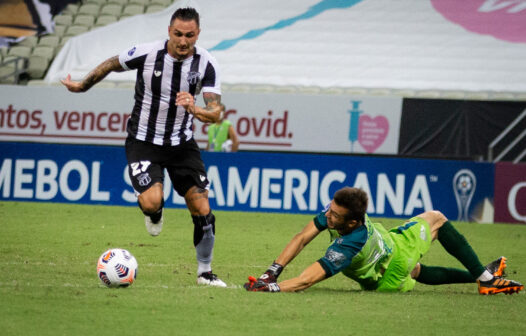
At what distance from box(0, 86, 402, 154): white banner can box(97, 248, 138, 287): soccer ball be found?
11.2 meters

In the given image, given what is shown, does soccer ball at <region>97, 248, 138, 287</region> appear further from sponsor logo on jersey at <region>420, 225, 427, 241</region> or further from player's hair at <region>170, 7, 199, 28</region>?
sponsor logo on jersey at <region>420, 225, 427, 241</region>

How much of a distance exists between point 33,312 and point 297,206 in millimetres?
9510

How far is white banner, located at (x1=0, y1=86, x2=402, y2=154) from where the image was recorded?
17.4 m

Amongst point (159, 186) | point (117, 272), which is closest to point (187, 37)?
point (159, 186)

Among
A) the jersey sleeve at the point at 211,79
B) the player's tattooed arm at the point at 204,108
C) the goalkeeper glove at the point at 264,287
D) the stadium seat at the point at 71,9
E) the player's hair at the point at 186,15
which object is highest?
the stadium seat at the point at 71,9

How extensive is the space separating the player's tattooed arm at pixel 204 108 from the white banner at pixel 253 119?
10774 mm

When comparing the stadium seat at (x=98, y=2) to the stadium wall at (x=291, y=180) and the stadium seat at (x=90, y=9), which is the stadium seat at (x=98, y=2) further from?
the stadium wall at (x=291, y=180)

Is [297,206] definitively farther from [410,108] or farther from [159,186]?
[159,186]

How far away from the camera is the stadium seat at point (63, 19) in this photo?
21.6 metres

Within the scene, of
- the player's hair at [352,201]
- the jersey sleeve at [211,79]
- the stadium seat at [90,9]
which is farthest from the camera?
the stadium seat at [90,9]

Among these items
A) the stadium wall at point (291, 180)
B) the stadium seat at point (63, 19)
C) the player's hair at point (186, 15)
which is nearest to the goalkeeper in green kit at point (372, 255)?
the player's hair at point (186, 15)

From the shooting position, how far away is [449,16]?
2086cm

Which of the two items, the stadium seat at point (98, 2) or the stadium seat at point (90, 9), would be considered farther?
the stadium seat at point (98, 2)

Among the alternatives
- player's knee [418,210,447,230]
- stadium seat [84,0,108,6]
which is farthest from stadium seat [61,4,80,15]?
player's knee [418,210,447,230]
